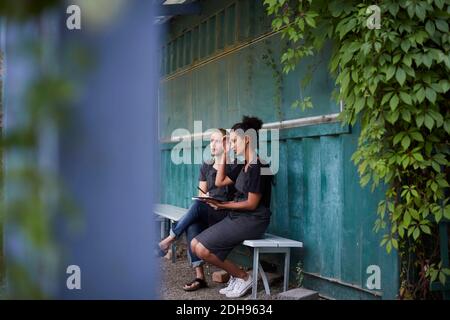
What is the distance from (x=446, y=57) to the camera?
11.5ft

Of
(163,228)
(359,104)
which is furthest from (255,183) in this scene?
(163,228)

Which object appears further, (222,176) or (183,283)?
(183,283)

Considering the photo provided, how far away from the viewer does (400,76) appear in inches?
140

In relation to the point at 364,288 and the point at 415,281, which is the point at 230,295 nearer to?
the point at 364,288

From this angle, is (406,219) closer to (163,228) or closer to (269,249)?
(269,249)

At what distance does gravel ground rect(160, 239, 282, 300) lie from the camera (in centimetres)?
530

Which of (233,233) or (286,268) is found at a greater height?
(233,233)

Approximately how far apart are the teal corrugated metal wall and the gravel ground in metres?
→ 0.41

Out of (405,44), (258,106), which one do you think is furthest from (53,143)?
(258,106)

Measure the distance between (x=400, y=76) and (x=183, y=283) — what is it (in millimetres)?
3204

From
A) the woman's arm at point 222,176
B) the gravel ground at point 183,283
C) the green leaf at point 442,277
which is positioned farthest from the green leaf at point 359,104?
the woman's arm at point 222,176

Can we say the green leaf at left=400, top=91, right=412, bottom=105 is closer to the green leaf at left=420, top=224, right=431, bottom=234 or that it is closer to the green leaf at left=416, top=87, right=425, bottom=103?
the green leaf at left=416, top=87, right=425, bottom=103

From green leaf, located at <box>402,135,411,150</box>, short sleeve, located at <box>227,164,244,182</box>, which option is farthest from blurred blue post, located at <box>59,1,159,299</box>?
short sleeve, located at <box>227,164,244,182</box>

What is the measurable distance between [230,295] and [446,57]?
2662 mm
